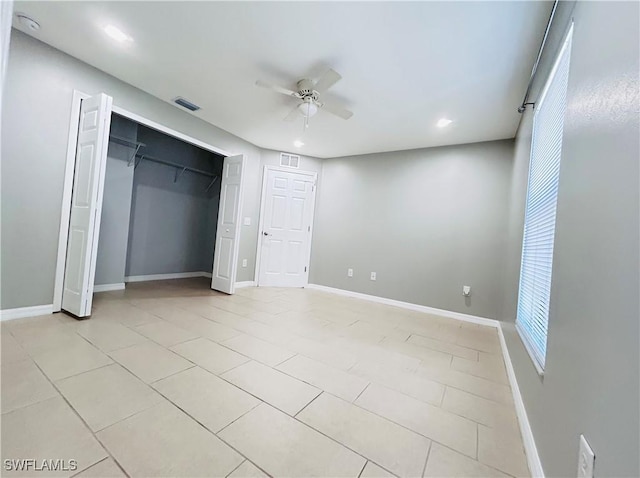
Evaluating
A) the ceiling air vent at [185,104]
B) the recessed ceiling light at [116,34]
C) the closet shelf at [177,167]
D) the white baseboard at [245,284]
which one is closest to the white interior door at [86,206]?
the recessed ceiling light at [116,34]

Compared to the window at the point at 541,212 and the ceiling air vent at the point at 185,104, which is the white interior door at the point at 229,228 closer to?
the ceiling air vent at the point at 185,104

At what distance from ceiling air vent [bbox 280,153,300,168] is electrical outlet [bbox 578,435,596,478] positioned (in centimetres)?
472

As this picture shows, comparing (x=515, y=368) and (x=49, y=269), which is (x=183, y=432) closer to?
(x=515, y=368)

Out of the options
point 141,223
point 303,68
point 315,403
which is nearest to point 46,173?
point 141,223

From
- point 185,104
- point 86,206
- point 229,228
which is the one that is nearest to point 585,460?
point 86,206

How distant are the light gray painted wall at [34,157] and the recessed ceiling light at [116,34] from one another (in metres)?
0.75

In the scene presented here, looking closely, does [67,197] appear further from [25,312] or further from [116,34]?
[116,34]

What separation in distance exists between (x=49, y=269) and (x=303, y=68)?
3.10m

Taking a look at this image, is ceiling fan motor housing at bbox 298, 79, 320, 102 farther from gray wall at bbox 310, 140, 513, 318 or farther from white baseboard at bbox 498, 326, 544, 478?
white baseboard at bbox 498, 326, 544, 478

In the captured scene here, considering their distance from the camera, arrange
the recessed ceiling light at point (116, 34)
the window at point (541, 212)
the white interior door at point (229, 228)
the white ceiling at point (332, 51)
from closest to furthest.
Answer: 1. the window at point (541, 212)
2. the white ceiling at point (332, 51)
3. the recessed ceiling light at point (116, 34)
4. the white interior door at point (229, 228)

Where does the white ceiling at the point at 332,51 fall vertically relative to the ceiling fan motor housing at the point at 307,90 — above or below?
above

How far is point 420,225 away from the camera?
399cm

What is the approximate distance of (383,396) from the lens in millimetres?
1661

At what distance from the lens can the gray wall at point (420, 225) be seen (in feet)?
11.5
